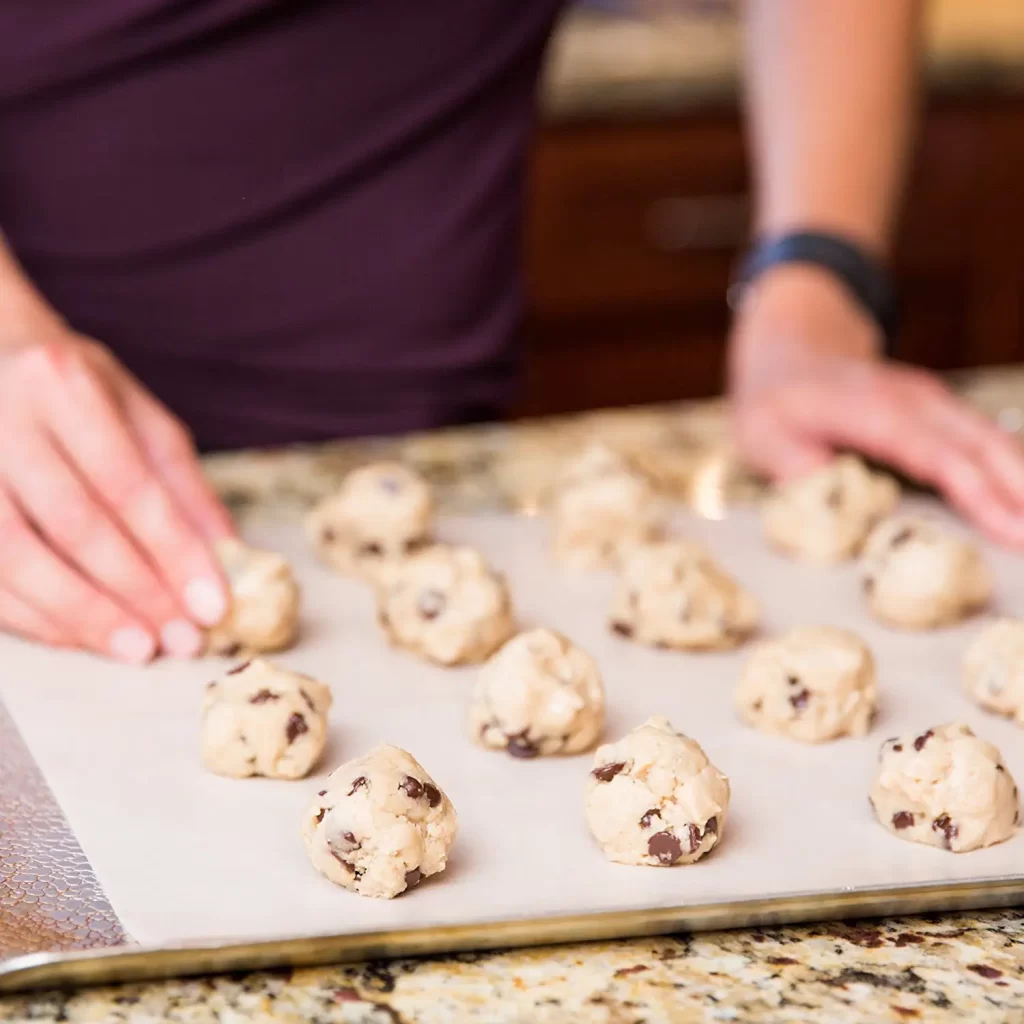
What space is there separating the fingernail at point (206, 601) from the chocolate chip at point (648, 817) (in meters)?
0.35

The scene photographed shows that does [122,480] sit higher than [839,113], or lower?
lower

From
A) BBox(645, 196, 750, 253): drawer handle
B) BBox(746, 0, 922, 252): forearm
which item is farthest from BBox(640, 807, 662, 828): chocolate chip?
BBox(645, 196, 750, 253): drawer handle

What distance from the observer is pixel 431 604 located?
1.00 meters

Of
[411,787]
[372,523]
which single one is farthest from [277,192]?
[411,787]

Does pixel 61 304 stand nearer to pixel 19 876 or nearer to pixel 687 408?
pixel 687 408

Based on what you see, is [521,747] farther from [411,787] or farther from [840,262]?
[840,262]

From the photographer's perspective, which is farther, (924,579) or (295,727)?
(924,579)

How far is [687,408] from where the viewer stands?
1.50m

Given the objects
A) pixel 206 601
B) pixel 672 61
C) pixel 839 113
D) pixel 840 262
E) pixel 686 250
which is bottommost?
pixel 206 601

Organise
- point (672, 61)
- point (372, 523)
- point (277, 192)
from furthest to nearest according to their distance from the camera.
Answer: point (672, 61) → point (277, 192) → point (372, 523)

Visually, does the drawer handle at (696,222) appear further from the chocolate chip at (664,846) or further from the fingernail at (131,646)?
the chocolate chip at (664,846)

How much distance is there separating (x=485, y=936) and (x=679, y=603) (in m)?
0.38

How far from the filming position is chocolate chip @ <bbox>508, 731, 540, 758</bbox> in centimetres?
88

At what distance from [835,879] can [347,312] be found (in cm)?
81
